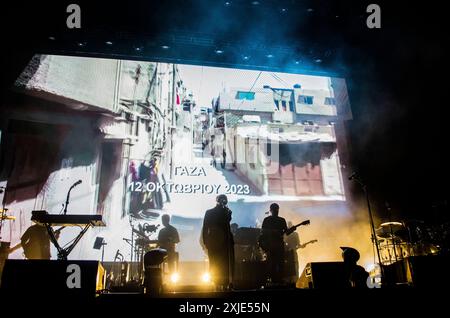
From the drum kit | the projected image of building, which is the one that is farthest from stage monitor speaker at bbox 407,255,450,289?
the projected image of building

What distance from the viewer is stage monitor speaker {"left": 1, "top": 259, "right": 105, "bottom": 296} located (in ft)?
8.71

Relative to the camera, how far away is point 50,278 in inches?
106

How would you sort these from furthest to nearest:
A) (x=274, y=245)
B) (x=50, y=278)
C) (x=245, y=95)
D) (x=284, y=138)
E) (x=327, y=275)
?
(x=284, y=138) < (x=245, y=95) < (x=274, y=245) < (x=327, y=275) < (x=50, y=278)

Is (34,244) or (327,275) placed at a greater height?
(34,244)

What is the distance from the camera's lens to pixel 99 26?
A: 234 inches

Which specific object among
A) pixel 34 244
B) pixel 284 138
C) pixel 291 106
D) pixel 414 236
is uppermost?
pixel 291 106

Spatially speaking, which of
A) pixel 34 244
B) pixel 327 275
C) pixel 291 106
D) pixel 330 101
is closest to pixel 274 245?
pixel 327 275

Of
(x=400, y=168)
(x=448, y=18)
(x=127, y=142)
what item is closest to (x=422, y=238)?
(x=400, y=168)

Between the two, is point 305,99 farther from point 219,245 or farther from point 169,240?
point 219,245

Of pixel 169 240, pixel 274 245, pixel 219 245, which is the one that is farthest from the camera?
pixel 169 240

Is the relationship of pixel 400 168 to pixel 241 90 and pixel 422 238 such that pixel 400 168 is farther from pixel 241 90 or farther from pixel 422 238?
pixel 241 90

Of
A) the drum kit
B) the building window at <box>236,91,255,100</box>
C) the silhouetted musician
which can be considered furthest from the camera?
the building window at <box>236,91,255,100</box>

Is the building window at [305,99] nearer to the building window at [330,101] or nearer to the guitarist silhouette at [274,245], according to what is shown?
the building window at [330,101]

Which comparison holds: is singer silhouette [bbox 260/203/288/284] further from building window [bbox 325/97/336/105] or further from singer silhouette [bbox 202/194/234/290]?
building window [bbox 325/97/336/105]
